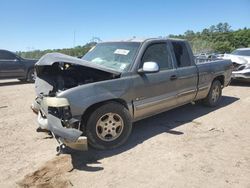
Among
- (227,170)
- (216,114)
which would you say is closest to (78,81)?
(227,170)

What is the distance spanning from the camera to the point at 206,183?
138 inches

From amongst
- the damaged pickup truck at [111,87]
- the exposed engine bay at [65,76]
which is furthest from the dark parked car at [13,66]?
the exposed engine bay at [65,76]

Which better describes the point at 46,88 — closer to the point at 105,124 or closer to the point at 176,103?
the point at 105,124

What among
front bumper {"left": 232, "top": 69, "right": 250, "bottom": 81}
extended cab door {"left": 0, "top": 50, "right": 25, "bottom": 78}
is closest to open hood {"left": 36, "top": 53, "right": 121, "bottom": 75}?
front bumper {"left": 232, "top": 69, "right": 250, "bottom": 81}

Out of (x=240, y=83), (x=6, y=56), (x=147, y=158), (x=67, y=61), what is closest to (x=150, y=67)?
(x=67, y=61)

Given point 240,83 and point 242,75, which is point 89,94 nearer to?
point 242,75

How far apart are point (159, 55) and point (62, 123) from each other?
95.3 inches

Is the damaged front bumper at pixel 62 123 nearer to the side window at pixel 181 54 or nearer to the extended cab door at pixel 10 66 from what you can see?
the side window at pixel 181 54

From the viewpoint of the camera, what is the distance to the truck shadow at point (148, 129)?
13.8 ft

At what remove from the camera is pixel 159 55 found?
5527 millimetres

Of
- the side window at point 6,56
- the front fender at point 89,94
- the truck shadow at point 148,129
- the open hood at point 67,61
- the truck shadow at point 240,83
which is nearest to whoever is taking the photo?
the front fender at point 89,94

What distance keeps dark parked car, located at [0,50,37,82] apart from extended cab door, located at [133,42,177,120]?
9.50 meters

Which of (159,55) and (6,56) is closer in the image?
(159,55)

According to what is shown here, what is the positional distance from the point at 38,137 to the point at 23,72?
8988 millimetres
